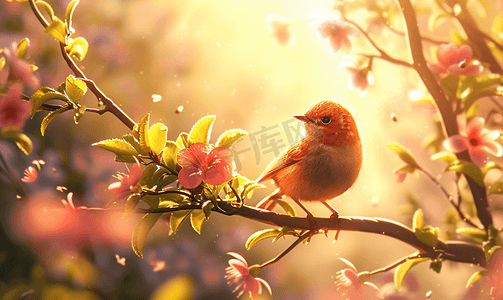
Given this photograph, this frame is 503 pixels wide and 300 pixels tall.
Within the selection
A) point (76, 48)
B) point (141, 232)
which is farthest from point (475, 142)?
point (76, 48)

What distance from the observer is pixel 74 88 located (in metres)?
0.49

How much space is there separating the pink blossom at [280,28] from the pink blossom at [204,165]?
1.75 ft

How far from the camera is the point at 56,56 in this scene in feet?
2.67

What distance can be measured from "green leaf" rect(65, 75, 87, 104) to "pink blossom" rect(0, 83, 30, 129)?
214 millimetres

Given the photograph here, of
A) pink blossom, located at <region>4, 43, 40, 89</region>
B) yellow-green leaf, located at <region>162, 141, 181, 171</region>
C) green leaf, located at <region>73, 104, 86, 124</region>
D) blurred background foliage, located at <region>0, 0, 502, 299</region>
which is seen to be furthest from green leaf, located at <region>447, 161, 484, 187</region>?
pink blossom, located at <region>4, 43, 40, 89</region>

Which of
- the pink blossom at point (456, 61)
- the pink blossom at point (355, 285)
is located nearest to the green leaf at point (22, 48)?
the pink blossom at point (355, 285)

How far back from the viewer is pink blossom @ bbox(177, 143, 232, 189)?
1.48ft

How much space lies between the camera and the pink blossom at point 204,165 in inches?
17.7

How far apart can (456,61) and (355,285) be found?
62cm

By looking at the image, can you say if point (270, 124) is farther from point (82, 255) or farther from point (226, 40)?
point (82, 255)

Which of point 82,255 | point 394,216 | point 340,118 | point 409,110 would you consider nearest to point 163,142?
point 340,118

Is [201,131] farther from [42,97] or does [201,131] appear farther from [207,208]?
[42,97]

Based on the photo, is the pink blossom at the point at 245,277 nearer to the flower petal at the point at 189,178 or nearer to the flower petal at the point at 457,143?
the flower petal at the point at 189,178

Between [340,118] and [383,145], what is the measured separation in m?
0.37
